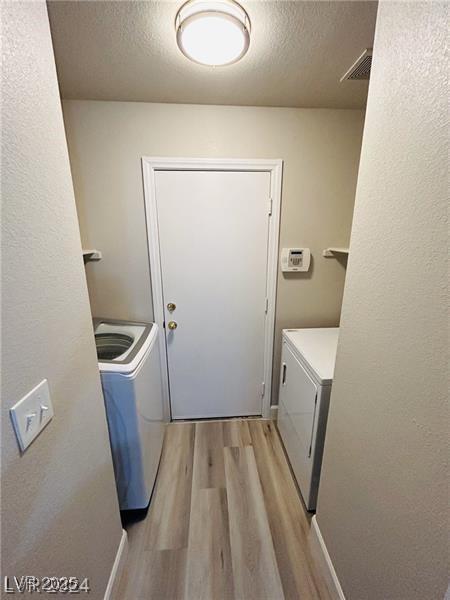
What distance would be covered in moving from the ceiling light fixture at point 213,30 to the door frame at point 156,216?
1.98 feet

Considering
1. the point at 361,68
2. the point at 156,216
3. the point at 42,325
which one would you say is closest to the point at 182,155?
→ the point at 156,216

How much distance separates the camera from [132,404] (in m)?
1.22

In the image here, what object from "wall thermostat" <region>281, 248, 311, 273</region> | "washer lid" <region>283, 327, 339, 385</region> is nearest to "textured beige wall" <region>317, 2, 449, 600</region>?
"washer lid" <region>283, 327, 339, 385</region>

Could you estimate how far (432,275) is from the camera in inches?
22.4

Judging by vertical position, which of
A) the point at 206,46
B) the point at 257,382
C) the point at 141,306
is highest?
the point at 206,46

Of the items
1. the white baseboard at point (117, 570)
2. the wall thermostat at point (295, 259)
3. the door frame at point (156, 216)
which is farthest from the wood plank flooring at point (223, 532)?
the wall thermostat at point (295, 259)

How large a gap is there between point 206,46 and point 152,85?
0.52 metres

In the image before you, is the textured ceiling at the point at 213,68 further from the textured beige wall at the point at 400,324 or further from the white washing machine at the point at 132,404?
the white washing machine at the point at 132,404

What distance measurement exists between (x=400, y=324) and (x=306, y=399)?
2.88 feet

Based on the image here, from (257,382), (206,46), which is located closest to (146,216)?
(206,46)

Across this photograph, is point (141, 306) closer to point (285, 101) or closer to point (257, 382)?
point (257, 382)

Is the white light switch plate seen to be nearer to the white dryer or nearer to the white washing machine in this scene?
the white washing machine

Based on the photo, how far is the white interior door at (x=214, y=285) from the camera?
1702mm

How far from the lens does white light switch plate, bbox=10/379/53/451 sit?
0.55 m
